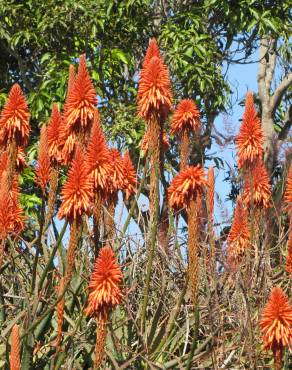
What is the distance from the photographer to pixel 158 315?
200 inches

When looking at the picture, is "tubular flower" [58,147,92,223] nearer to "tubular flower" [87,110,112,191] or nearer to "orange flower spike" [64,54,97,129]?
"tubular flower" [87,110,112,191]

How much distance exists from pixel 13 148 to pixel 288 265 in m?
1.39

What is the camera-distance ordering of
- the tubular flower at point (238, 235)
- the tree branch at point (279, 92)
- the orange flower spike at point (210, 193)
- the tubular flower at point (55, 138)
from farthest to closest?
the tree branch at point (279, 92) → the tubular flower at point (238, 235) → the tubular flower at point (55, 138) → the orange flower spike at point (210, 193)

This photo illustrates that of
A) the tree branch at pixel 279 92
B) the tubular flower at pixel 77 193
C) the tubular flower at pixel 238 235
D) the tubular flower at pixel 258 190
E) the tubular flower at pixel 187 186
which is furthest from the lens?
the tree branch at pixel 279 92

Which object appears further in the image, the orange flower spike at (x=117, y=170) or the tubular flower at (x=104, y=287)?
the orange flower spike at (x=117, y=170)

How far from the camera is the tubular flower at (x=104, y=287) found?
403 cm

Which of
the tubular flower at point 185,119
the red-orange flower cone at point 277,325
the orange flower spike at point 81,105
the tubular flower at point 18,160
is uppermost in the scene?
the tubular flower at point 185,119

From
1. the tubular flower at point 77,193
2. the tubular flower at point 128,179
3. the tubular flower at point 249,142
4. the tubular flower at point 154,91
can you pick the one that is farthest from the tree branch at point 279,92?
the tubular flower at point 77,193

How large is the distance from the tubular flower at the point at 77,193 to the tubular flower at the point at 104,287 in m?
0.30

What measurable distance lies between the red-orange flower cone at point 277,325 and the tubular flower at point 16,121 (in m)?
1.56

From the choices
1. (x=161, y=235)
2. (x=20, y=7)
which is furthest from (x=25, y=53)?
(x=161, y=235)

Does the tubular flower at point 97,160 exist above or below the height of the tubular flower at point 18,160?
below

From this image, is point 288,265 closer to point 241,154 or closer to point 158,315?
point 158,315

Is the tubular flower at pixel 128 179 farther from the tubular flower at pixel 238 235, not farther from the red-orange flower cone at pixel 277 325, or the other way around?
the red-orange flower cone at pixel 277 325
